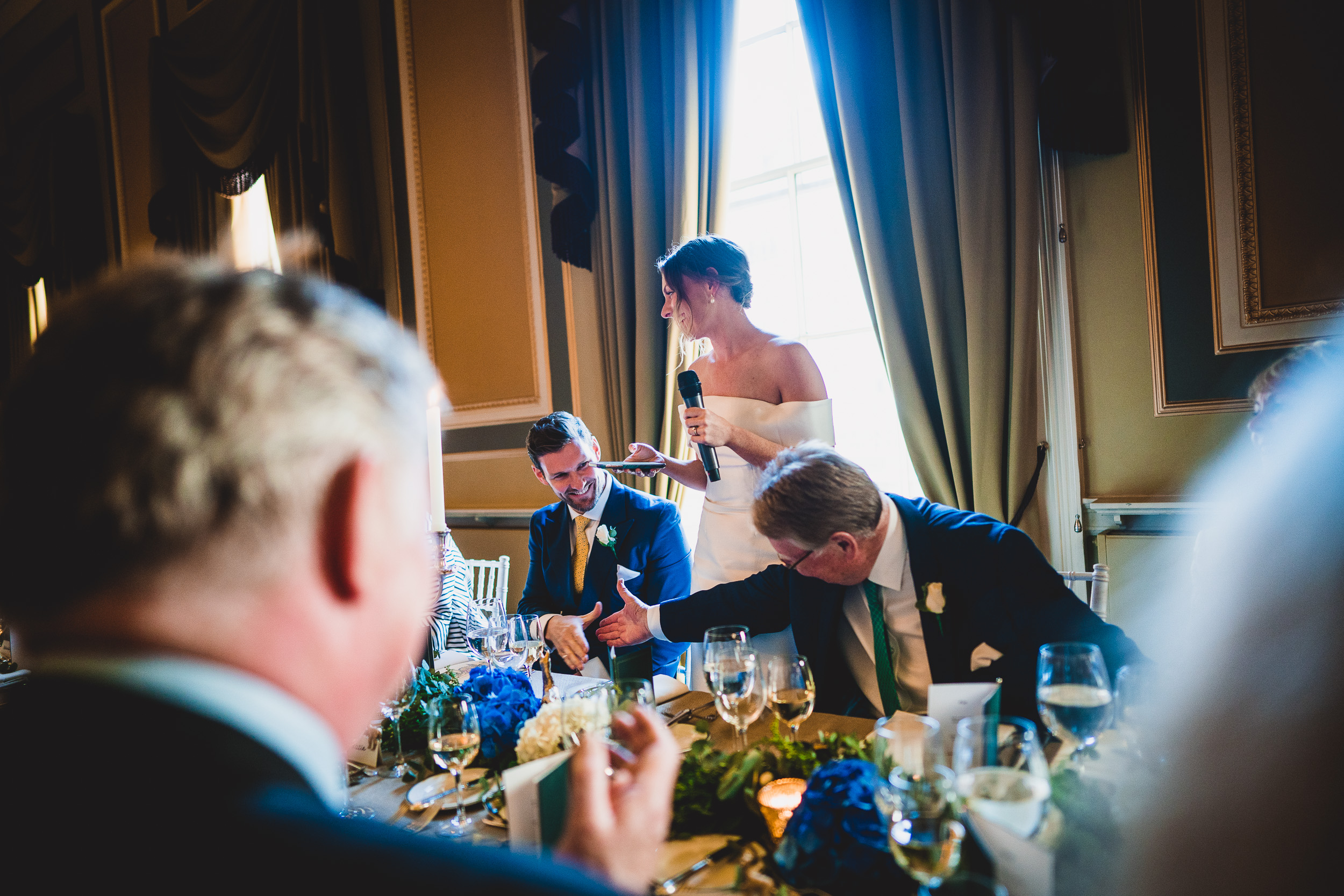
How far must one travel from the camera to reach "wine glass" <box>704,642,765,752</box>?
134 cm

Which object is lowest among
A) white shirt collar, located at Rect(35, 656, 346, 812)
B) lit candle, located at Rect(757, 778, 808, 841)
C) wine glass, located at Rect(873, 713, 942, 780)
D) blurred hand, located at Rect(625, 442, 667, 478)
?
lit candle, located at Rect(757, 778, 808, 841)

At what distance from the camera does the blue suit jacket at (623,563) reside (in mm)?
2732

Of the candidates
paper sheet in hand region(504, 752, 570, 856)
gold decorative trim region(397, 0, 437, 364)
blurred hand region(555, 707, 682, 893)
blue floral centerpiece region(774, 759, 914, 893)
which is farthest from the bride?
gold decorative trim region(397, 0, 437, 364)

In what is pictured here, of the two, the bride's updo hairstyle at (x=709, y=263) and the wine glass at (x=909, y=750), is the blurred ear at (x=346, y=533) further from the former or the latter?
the bride's updo hairstyle at (x=709, y=263)

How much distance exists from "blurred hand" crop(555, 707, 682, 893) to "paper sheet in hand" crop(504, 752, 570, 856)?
0.70 feet

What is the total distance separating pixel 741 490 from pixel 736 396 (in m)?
0.32

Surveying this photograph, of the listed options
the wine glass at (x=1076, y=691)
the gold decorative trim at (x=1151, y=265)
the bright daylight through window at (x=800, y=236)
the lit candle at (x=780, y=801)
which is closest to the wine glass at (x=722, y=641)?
the lit candle at (x=780, y=801)

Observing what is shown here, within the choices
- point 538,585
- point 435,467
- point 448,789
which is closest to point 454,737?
point 448,789

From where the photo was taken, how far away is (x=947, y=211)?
9.09ft

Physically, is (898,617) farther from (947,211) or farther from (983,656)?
(947,211)

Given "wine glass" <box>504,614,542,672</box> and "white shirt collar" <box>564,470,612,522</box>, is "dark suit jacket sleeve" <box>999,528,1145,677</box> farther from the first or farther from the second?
"white shirt collar" <box>564,470,612,522</box>

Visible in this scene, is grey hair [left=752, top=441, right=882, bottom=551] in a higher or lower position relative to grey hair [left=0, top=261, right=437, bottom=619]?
lower

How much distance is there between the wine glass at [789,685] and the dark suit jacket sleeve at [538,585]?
4.94 ft

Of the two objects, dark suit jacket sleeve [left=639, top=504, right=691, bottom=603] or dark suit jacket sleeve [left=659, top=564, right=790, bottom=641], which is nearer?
dark suit jacket sleeve [left=659, top=564, right=790, bottom=641]
